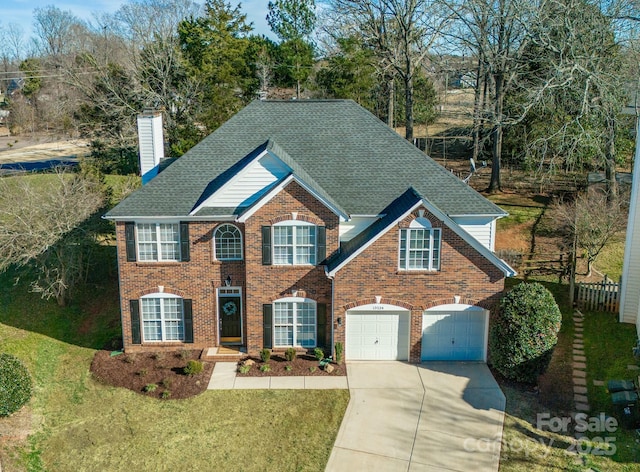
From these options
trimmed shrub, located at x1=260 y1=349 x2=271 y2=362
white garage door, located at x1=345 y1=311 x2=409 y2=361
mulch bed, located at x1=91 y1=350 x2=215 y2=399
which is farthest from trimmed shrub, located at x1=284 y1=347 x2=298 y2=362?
mulch bed, located at x1=91 y1=350 x2=215 y2=399

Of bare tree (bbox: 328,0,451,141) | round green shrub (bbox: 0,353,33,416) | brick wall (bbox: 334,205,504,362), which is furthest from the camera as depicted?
bare tree (bbox: 328,0,451,141)

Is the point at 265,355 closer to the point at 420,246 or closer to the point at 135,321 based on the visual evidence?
the point at 135,321

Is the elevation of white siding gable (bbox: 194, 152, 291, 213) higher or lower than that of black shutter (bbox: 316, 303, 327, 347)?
higher

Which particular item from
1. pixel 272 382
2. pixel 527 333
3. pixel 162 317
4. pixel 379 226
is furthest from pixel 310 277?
pixel 527 333

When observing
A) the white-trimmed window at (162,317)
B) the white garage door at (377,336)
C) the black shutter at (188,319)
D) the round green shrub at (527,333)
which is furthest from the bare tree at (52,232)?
the round green shrub at (527,333)

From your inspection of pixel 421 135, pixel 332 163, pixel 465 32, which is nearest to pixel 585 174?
pixel 465 32

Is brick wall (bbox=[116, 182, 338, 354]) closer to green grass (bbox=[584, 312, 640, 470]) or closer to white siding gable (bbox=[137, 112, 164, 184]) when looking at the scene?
white siding gable (bbox=[137, 112, 164, 184])

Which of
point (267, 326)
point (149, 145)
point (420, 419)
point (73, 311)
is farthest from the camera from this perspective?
point (73, 311)

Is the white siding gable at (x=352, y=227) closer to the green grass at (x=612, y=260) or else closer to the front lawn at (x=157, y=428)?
the front lawn at (x=157, y=428)
